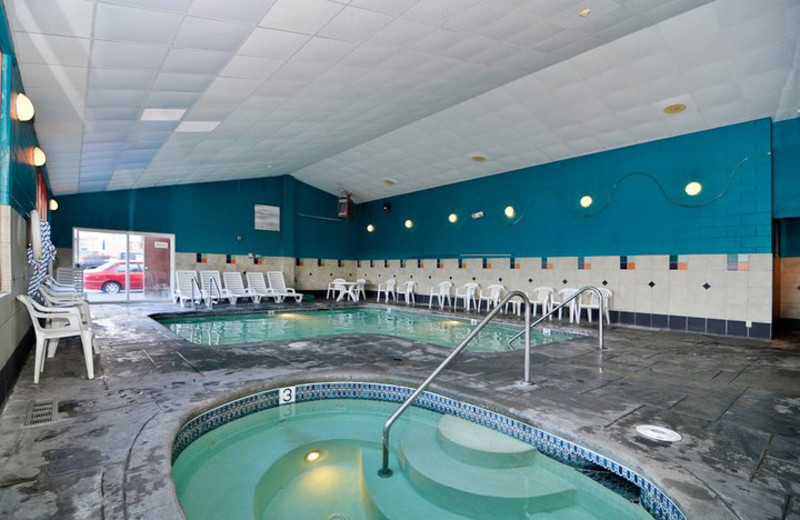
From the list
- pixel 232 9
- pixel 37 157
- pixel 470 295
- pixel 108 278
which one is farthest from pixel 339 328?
pixel 108 278

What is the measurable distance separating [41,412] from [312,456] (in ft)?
5.61

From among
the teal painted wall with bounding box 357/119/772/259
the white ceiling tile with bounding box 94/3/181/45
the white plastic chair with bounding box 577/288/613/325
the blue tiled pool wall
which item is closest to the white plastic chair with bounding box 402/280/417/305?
the teal painted wall with bounding box 357/119/772/259

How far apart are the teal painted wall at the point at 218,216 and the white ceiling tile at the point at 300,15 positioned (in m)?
8.49

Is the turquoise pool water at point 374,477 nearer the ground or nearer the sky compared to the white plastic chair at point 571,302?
nearer the ground

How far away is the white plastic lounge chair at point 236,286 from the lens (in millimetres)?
10508

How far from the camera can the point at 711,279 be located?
639cm

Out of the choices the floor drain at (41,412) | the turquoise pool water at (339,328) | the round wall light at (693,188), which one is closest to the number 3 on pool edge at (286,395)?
the floor drain at (41,412)

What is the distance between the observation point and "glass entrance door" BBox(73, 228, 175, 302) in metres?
9.70

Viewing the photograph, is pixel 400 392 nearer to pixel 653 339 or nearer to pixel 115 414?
pixel 115 414

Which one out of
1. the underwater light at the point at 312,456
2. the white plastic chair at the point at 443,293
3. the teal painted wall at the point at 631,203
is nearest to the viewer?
the underwater light at the point at 312,456

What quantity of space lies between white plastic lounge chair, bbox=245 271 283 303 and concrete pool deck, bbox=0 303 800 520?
5447 millimetres

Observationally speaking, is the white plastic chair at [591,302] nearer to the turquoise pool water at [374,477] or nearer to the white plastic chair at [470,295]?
the white plastic chair at [470,295]

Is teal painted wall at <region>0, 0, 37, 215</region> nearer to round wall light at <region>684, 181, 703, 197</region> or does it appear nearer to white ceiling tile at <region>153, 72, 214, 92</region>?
white ceiling tile at <region>153, 72, 214, 92</region>

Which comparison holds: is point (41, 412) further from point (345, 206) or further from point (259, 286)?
point (345, 206)
